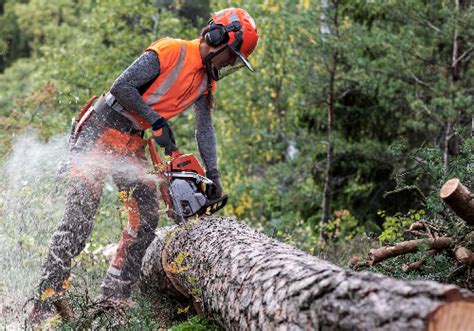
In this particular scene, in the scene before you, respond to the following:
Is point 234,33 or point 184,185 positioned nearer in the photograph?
point 184,185

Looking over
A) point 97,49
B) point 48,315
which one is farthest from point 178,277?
point 97,49

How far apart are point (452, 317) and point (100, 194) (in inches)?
127

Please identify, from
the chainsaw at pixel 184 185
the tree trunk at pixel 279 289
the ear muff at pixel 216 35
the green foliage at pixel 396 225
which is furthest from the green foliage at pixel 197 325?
the ear muff at pixel 216 35

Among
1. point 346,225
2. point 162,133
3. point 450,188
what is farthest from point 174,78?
point 346,225

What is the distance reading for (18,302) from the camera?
450 cm

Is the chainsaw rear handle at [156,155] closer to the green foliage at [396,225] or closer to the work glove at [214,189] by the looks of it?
the work glove at [214,189]

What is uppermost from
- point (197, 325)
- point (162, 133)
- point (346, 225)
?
point (162, 133)

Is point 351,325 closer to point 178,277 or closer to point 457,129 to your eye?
point 457,129

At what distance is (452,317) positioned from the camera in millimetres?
1974

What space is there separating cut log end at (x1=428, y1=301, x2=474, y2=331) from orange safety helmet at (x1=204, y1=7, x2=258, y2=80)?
9.84 feet

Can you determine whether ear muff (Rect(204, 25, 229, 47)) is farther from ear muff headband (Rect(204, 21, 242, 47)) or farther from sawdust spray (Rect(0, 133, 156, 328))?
sawdust spray (Rect(0, 133, 156, 328))

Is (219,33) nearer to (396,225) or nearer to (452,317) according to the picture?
Answer: (396,225)

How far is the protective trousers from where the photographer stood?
14.9ft

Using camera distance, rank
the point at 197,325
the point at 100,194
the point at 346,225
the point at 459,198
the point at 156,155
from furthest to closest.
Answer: the point at 346,225
the point at 156,155
the point at 100,194
the point at 197,325
the point at 459,198
